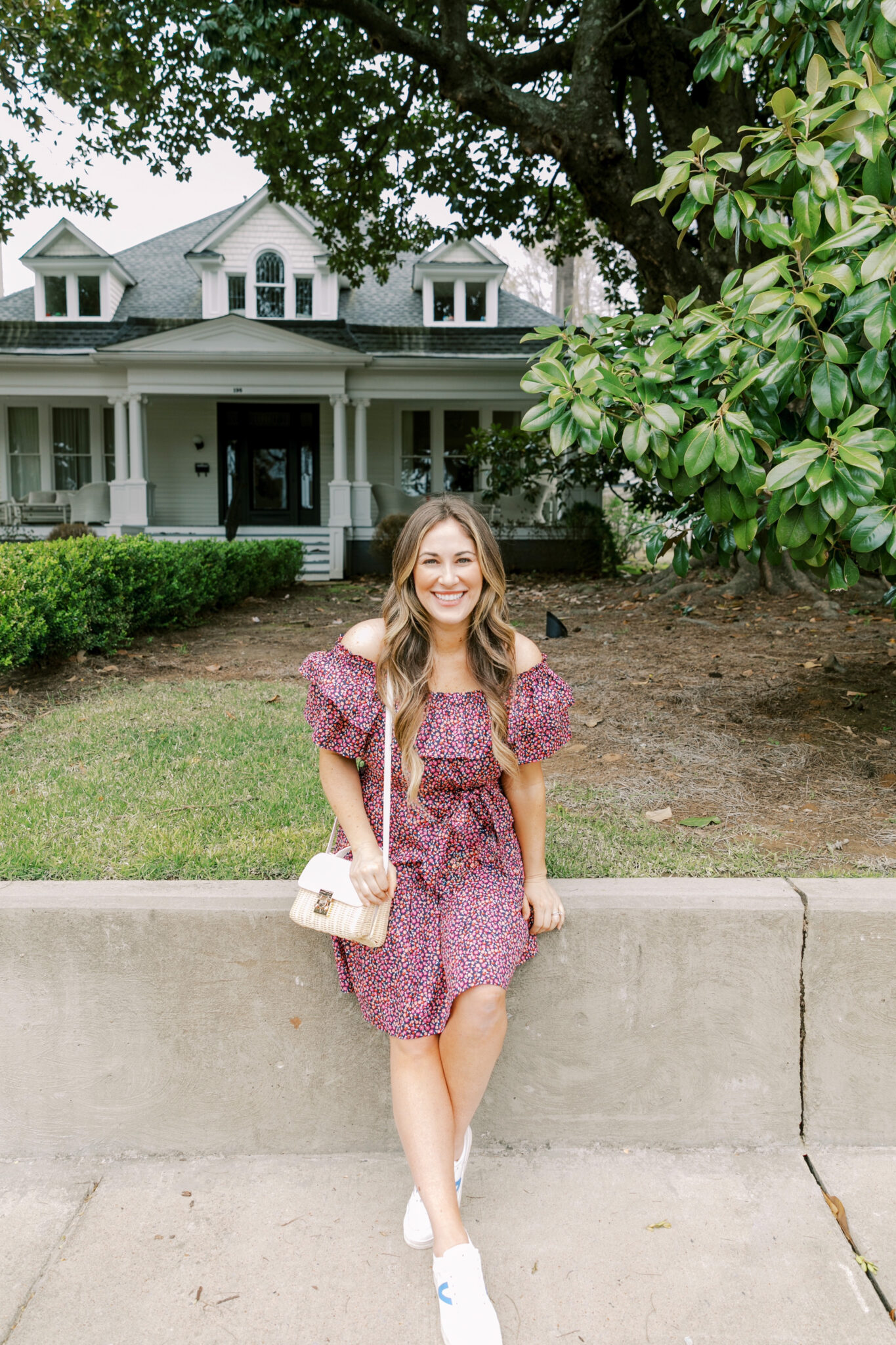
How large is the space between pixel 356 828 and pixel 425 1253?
1.00 m

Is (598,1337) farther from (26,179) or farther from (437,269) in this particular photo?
(437,269)

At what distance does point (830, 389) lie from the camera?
2721mm

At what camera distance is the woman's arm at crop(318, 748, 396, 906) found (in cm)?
232

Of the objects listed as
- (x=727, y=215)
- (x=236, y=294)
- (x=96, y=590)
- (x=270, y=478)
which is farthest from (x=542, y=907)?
(x=236, y=294)

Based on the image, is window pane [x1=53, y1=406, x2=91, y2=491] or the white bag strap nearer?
the white bag strap

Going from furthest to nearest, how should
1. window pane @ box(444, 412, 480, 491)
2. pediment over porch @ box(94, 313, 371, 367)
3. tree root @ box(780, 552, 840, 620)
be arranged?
window pane @ box(444, 412, 480, 491) < pediment over porch @ box(94, 313, 371, 367) < tree root @ box(780, 552, 840, 620)

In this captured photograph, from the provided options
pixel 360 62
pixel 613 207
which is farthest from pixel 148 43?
pixel 613 207

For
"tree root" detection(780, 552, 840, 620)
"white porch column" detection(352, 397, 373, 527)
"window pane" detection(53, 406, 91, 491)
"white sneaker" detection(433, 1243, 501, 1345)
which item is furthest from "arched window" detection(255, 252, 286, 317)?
"white sneaker" detection(433, 1243, 501, 1345)

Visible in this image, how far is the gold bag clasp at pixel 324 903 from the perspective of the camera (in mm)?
2326

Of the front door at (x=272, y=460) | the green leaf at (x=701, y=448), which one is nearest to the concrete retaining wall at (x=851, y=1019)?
the green leaf at (x=701, y=448)

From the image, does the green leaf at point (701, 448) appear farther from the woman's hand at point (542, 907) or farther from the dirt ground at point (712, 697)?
the dirt ground at point (712, 697)

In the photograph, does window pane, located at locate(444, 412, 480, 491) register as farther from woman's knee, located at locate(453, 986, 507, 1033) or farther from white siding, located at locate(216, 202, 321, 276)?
woman's knee, located at locate(453, 986, 507, 1033)

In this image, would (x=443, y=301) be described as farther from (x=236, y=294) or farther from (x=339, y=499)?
(x=339, y=499)

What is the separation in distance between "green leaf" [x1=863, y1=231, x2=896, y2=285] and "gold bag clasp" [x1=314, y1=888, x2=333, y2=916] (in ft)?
6.51
